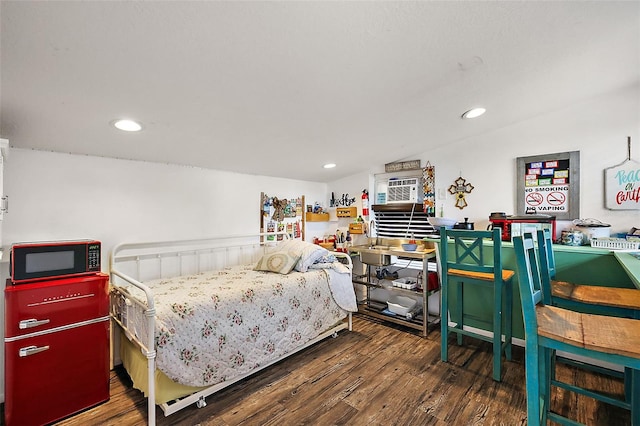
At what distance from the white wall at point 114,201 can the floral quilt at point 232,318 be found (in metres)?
0.51

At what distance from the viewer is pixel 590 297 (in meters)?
1.67

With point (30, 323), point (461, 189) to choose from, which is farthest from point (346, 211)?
point (30, 323)

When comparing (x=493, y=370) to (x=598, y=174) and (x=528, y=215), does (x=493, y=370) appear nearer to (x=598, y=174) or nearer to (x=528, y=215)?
(x=528, y=215)

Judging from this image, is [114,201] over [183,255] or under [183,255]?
over

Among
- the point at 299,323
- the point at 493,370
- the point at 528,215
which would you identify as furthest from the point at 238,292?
the point at 528,215

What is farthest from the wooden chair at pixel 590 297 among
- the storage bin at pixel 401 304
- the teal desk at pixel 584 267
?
the storage bin at pixel 401 304

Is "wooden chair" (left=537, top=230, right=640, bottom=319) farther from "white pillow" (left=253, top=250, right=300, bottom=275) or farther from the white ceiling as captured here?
"white pillow" (left=253, top=250, right=300, bottom=275)

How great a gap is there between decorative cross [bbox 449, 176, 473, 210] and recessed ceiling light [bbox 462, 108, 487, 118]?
0.91 metres

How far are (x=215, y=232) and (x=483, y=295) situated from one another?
2.76m

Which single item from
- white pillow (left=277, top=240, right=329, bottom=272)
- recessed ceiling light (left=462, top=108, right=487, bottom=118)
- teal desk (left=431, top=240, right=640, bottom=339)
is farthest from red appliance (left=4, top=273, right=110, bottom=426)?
teal desk (left=431, top=240, right=640, bottom=339)

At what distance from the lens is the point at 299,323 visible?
2449 millimetres

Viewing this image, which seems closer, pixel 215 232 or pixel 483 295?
pixel 483 295

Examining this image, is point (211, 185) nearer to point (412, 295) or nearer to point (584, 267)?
point (412, 295)

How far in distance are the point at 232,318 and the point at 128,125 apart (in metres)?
1.44
